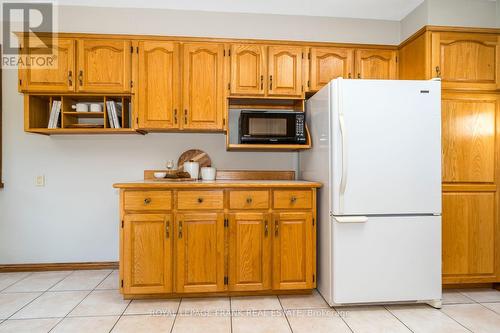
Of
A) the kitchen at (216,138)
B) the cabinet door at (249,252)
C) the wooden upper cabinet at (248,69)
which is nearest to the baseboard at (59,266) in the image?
the kitchen at (216,138)

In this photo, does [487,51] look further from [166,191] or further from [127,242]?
[127,242]

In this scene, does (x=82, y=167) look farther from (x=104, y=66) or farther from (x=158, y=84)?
(x=158, y=84)

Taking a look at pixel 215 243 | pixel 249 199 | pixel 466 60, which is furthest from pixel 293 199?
pixel 466 60

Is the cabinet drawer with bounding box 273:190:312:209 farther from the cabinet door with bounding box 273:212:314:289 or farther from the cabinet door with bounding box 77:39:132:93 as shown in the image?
the cabinet door with bounding box 77:39:132:93

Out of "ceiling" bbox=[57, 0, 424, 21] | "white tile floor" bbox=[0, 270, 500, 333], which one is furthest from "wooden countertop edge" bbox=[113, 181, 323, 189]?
"ceiling" bbox=[57, 0, 424, 21]

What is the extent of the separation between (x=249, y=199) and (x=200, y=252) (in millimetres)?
544

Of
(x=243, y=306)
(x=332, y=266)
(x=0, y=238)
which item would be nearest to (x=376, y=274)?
(x=332, y=266)

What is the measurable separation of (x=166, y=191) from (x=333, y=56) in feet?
6.23

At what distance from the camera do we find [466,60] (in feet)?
8.39

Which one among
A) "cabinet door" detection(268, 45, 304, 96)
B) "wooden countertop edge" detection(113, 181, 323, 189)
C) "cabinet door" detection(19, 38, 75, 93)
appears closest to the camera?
"wooden countertop edge" detection(113, 181, 323, 189)

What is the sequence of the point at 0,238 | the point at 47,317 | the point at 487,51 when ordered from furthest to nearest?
the point at 0,238 → the point at 487,51 → the point at 47,317

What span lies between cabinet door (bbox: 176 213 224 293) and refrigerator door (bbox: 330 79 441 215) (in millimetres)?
908

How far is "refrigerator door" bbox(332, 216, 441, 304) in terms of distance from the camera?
7.20 feet

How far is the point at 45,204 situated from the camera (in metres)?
3.00
